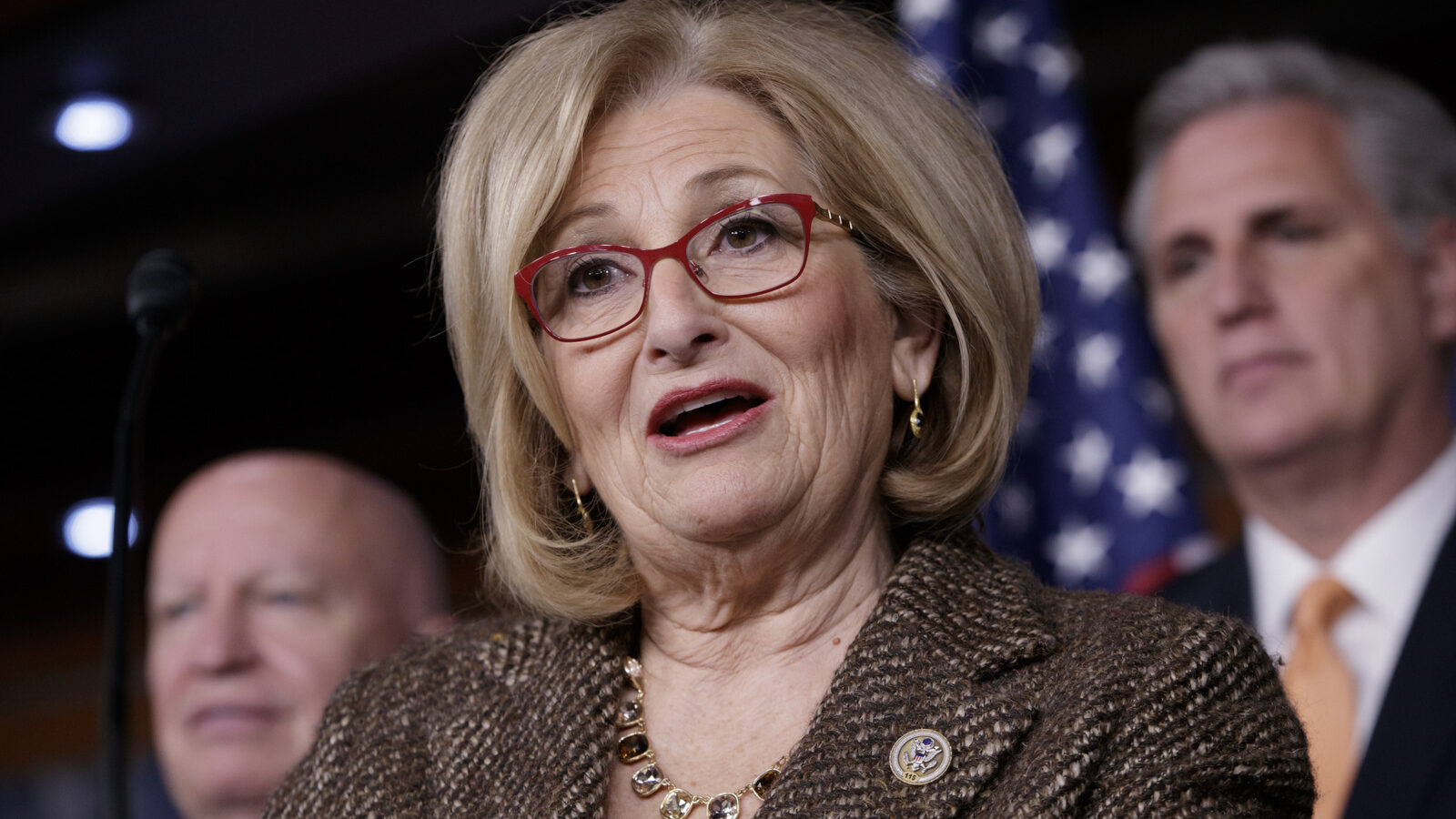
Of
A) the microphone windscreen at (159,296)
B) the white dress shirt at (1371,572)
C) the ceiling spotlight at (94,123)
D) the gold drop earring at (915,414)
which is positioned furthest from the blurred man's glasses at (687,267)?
the ceiling spotlight at (94,123)

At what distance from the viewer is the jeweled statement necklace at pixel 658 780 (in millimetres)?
1629

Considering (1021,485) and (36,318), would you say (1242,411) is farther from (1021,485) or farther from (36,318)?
(36,318)

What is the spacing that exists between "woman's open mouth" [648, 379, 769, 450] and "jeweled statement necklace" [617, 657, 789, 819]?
339 mm

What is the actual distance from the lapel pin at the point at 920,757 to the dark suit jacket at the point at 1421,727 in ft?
3.34

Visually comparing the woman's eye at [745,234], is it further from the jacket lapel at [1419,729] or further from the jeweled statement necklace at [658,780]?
the jacket lapel at [1419,729]

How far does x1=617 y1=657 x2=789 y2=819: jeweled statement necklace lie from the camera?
1.63 meters

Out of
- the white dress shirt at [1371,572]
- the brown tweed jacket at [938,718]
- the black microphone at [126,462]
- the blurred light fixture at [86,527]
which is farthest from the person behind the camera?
the blurred light fixture at [86,527]

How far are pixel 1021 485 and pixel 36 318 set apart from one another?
205 inches

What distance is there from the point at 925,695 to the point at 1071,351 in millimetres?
2060

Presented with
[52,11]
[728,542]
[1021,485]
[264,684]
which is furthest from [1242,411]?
[52,11]

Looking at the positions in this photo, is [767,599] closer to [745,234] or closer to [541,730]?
[541,730]

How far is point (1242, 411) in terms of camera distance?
10.4ft

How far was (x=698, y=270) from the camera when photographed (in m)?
1.73

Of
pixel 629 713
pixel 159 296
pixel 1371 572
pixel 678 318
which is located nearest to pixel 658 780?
pixel 629 713
